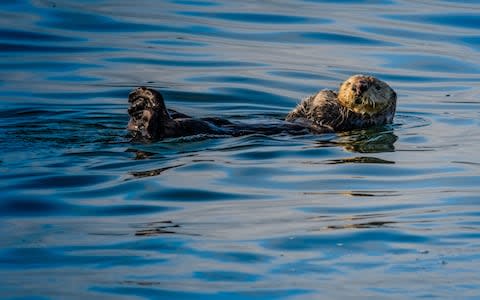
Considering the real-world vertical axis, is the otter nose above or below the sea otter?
above

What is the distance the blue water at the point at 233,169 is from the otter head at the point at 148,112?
13 centimetres

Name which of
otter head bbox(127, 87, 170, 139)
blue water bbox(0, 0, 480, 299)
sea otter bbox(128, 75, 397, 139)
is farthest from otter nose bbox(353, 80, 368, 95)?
otter head bbox(127, 87, 170, 139)

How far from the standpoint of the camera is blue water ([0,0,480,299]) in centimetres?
551

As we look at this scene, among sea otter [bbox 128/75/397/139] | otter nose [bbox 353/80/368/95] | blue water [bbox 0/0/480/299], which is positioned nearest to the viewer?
blue water [bbox 0/0/480/299]

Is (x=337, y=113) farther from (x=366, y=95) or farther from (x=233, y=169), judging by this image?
(x=233, y=169)

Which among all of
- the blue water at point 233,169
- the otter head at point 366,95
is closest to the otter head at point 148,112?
the blue water at point 233,169

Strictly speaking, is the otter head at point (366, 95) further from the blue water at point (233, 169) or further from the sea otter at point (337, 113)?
the blue water at point (233, 169)

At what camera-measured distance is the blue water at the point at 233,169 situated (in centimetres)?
551

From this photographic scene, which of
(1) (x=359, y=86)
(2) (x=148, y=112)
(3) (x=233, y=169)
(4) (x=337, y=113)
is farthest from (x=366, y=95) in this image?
(2) (x=148, y=112)

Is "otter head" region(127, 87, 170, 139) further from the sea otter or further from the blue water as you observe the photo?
the sea otter

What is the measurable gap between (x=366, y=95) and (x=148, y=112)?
2.20 meters

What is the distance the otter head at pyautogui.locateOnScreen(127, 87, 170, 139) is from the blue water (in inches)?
5.0

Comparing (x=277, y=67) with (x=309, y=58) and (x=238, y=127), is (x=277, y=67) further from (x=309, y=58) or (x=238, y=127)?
(x=238, y=127)

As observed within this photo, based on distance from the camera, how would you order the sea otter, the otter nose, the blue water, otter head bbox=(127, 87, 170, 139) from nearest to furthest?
the blue water
otter head bbox=(127, 87, 170, 139)
the sea otter
the otter nose
